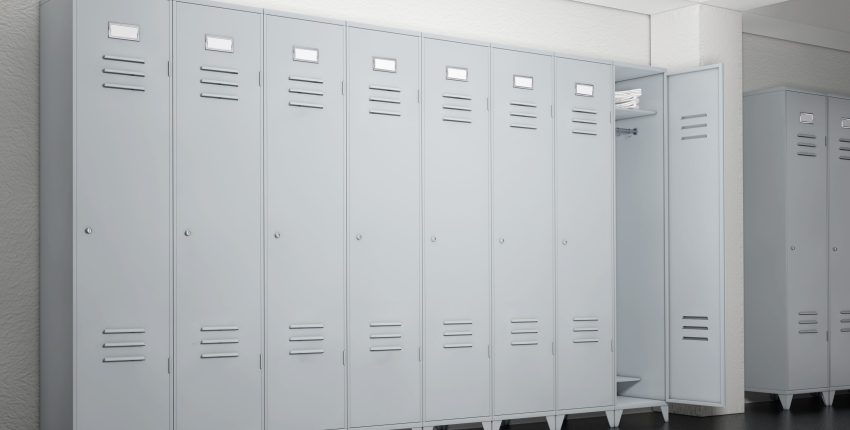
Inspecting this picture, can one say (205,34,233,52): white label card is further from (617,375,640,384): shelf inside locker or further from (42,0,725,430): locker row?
(617,375,640,384): shelf inside locker

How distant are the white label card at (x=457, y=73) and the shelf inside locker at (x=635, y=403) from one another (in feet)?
8.27

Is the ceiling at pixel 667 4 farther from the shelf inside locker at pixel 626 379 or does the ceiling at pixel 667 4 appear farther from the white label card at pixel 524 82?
the shelf inside locker at pixel 626 379

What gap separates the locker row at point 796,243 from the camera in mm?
8227

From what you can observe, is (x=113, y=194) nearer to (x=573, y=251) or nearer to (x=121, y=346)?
(x=121, y=346)

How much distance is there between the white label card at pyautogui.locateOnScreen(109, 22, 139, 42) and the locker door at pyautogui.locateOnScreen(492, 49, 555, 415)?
234 cm

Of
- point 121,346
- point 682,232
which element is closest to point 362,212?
point 121,346

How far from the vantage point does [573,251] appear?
6918 mm

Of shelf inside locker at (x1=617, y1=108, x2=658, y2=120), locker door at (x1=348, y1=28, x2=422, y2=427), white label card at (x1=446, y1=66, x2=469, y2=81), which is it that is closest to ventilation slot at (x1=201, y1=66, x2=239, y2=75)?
locker door at (x1=348, y1=28, x2=422, y2=427)

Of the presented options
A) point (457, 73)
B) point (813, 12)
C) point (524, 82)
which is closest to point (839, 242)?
point (813, 12)

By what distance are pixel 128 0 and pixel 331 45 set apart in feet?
3.93

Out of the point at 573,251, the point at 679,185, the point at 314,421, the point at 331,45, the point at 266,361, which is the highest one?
the point at 331,45

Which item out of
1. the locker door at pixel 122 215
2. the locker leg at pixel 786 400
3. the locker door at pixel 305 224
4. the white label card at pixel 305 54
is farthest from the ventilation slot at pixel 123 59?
the locker leg at pixel 786 400

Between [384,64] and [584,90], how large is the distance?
161 cm

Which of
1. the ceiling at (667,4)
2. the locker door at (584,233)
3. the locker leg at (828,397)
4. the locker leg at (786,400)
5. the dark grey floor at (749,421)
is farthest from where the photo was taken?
the locker leg at (828,397)
